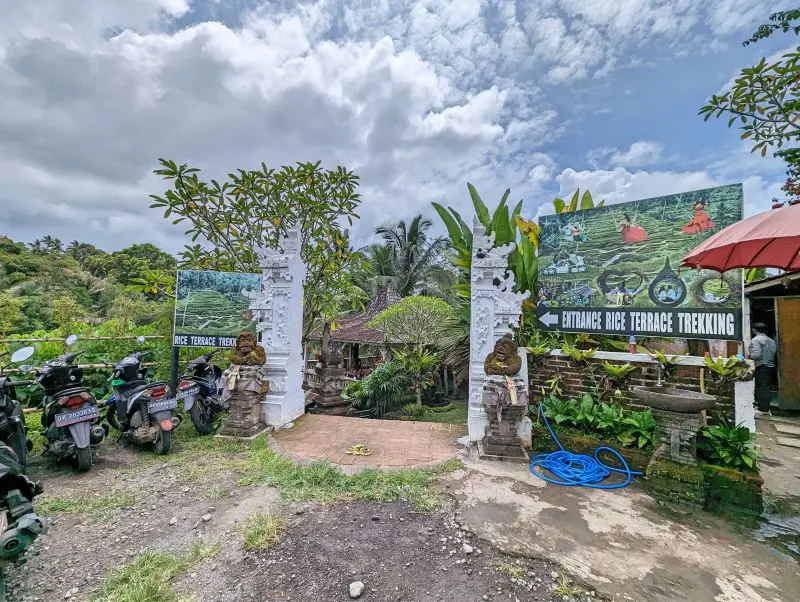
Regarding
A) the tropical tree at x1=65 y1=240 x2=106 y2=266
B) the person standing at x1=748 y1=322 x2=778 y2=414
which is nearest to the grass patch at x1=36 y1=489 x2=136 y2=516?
the person standing at x1=748 y1=322 x2=778 y2=414

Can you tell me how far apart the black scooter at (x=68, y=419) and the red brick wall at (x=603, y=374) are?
4.72 metres

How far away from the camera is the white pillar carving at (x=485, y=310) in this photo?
4.09 meters

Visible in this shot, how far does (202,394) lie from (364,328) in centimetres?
649

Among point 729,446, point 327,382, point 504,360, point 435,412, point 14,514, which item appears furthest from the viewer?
point 435,412

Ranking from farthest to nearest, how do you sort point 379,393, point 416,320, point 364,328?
point 364,328
point 416,320
point 379,393

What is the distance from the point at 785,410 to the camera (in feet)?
21.6

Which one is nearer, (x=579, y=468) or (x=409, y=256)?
(x=579, y=468)

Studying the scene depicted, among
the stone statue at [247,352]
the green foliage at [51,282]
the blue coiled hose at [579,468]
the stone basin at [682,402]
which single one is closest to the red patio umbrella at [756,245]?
the stone basin at [682,402]

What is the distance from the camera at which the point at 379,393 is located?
7602 millimetres

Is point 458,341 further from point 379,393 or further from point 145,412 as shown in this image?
point 145,412

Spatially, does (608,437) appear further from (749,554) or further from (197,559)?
(197,559)

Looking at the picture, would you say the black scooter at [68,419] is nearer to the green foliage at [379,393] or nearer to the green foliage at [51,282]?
the green foliage at [379,393]

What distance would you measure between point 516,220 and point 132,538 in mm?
5377

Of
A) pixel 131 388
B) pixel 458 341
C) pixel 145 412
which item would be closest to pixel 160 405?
pixel 145 412
